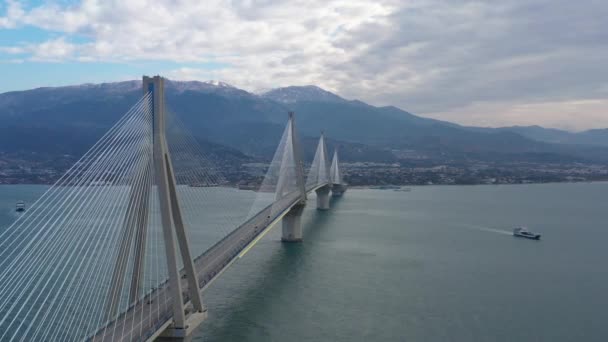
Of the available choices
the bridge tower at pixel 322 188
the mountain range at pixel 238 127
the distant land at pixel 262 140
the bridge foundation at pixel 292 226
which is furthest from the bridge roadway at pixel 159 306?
the mountain range at pixel 238 127

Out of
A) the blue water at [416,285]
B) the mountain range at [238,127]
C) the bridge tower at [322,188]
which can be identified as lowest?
the blue water at [416,285]

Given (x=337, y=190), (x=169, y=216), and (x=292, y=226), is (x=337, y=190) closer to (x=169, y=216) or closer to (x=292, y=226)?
(x=292, y=226)

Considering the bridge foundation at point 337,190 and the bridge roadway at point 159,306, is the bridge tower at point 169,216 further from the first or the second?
the bridge foundation at point 337,190

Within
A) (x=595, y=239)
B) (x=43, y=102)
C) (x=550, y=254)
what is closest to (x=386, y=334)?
(x=550, y=254)

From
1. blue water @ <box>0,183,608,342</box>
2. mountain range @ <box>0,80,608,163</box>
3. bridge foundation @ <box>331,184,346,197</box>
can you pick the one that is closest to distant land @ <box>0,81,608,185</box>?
mountain range @ <box>0,80,608,163</box>

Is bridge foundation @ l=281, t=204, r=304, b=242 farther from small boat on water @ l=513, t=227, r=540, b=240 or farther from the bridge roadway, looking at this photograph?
small boat on water @ l=513, t=227, r=540, b=240

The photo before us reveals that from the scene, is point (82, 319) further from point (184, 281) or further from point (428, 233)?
point (428, 233)

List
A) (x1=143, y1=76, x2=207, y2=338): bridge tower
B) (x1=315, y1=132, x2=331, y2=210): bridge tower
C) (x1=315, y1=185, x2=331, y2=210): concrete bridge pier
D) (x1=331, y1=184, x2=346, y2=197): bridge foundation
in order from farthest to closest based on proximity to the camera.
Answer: (x1=331, y1=184, x2=346, y2=197): bridge foundation < (x1=315, y1=132, x2=331, y2=210): bridge tower < (x1=315, y1=185, x2=331, y2=210): concrete bridge pier < (x1=143, y1=76, x2=207, y2=338): bridge tower
